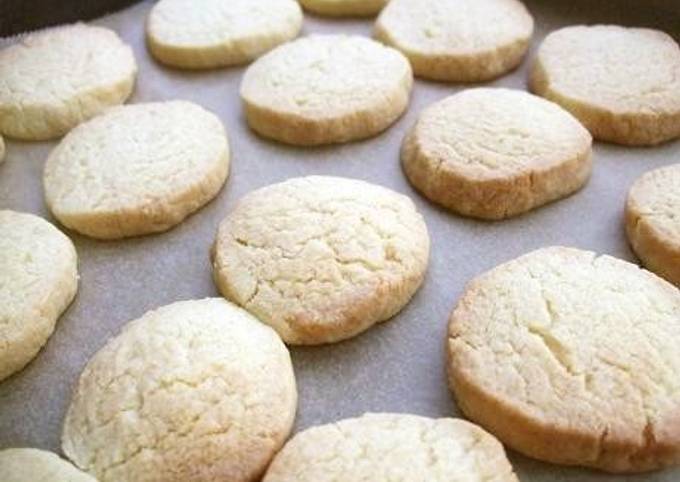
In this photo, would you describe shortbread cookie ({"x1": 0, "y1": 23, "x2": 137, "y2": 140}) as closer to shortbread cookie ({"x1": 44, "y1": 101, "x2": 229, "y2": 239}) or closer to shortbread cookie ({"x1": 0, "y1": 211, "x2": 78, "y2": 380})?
shortbread cookie ({"x1": 44, "y1": 101, "x2": 229, "y2": 239})

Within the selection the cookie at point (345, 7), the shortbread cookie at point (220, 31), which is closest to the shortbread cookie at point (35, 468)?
the shortbread cookie at point (220, 31)

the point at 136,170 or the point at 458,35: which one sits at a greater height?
the point at 458,35

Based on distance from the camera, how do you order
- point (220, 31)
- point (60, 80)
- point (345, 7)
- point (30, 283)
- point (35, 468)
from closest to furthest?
point (35, 468) → point (30, 283) → point (60, 80) → point (220, 31) → point (345, 7)

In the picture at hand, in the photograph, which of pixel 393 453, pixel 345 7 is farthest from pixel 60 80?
pixel 393 453

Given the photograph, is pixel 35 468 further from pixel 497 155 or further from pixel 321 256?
pixel 497 155

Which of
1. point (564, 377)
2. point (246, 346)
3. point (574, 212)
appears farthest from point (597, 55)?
point (246, 346)

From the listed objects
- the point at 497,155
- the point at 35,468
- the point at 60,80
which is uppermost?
the point at 497,155

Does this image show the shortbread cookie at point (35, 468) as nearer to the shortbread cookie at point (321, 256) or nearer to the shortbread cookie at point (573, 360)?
the shortbread cookie at point (321, 256)

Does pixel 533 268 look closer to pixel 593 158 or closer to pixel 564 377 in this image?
pixel 564 377
